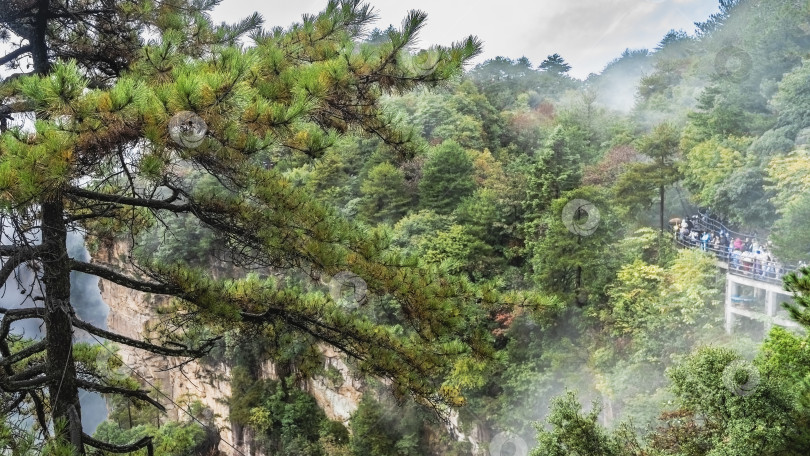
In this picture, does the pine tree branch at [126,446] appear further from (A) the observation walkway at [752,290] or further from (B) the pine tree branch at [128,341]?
(A) the observation walkway at [752,290]

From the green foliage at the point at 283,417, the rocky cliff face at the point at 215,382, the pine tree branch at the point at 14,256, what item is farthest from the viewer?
the rocky cliff face at the point at 215,382

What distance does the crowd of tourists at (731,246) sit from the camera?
11379 mm

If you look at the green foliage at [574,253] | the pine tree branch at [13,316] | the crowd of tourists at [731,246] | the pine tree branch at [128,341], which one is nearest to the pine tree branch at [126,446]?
the pine tree branch at [128,341]

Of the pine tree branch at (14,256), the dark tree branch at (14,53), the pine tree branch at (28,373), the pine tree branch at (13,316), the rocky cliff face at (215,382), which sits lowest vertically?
the pine tree branch at (28,373)

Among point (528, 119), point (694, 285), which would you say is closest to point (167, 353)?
point (694, 285)

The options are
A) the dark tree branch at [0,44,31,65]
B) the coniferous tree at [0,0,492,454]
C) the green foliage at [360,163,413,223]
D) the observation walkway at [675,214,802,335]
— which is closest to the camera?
the coniferous tree at [0,0,492,454]

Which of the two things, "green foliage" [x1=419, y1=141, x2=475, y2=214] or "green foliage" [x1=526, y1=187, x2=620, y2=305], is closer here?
"green foliage" [x1=526, y1=187, x2=620, y2=305]

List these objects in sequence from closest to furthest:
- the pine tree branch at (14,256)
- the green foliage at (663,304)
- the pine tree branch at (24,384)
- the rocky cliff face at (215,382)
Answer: the pine tree branch at (14,256) < the pine tree branch at (24,384) < the green foliage at (663,304) < the rocky cliff face at (215,382)

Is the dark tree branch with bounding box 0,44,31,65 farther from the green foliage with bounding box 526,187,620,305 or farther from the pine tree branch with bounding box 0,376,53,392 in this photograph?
the green foliage with bounding box 526,187,620,305

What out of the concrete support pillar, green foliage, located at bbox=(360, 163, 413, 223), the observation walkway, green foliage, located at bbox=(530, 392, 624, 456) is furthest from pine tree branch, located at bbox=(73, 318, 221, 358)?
green foliage, located at bbox=(360, 163, 413, 223)

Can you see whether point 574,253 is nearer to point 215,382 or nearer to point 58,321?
point 58,321

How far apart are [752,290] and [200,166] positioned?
12.3m

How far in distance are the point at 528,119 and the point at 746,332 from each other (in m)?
12.3

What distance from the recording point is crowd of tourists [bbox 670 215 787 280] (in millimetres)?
11379
